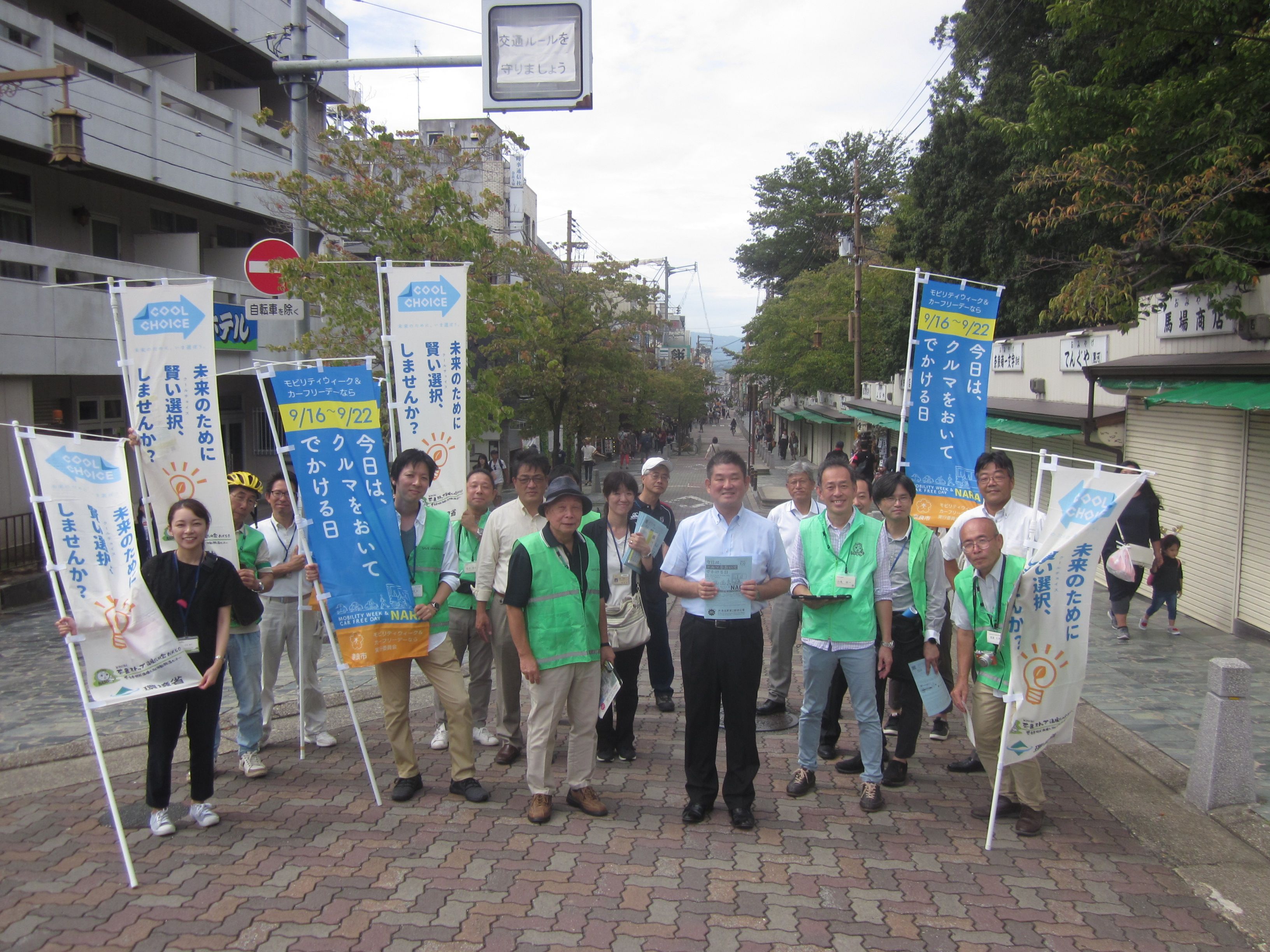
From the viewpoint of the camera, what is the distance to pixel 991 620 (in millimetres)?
4672

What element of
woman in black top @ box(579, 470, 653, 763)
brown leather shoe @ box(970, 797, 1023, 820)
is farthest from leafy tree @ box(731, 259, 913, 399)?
brown leather shoe @ box(970, 797, 1023, 820)

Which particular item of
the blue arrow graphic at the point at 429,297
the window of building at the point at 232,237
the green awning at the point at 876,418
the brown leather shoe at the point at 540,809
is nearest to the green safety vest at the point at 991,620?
→ the brown leather shoe at the point at 540,809

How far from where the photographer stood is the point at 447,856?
438 centimetres

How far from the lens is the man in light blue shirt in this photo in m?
4.63

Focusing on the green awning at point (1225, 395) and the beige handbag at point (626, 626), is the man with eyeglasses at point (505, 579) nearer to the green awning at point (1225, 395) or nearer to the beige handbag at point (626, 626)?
the beige handbag at point (626, 626)

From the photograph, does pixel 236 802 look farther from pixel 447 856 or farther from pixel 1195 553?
pixel 1195 553

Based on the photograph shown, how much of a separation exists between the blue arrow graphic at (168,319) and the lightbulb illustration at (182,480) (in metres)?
0.82

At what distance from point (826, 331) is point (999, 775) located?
28.8 meters

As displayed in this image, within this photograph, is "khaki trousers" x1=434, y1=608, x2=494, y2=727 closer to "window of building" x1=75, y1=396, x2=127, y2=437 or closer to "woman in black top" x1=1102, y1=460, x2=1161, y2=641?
"woman in black top" x1=1102, y1=460, x2=1161, y2=641

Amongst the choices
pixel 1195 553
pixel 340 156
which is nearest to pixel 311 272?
pixel 340 156

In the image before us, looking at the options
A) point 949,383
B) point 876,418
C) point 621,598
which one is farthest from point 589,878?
point 876,418

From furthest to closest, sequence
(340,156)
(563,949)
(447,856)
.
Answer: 1. (340,156)
2. (447,856)
3. (563,949)

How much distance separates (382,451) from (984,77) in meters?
22.7

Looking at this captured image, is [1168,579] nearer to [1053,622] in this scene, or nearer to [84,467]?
[1053,622]
